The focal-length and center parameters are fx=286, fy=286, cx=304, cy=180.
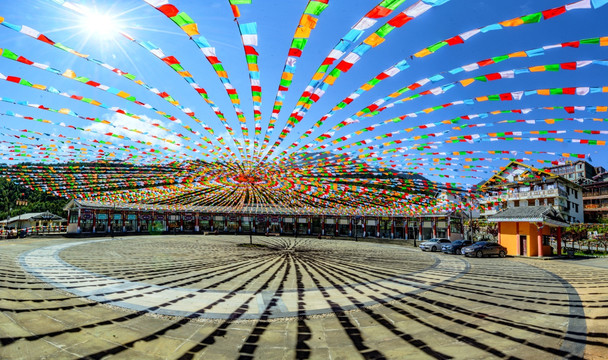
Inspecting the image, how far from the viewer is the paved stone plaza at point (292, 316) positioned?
5105 mm

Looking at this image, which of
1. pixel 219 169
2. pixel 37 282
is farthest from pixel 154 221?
pixel 37 282

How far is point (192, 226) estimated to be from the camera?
53719mm

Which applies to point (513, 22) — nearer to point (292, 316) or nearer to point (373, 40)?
point (373, 40)

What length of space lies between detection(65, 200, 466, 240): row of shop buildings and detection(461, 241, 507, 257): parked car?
717 inches

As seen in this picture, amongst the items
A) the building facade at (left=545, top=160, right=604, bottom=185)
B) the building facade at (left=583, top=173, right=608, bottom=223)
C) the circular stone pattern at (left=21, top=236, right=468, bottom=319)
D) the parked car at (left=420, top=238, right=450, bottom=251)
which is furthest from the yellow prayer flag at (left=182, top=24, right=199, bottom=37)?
the building facade at (left=545, top=160, right=604, bottom=185)

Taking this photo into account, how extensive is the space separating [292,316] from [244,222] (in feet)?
166

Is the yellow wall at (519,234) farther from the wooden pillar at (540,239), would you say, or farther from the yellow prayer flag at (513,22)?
the yellow prayer flag at (513,22)

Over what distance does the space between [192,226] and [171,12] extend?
53.7m

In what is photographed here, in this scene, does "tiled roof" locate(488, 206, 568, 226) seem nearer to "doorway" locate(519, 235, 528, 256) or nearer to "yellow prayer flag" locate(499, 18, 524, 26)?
"doorway" locate(519, 235, 528, 256)

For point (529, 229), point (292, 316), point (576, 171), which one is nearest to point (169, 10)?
point (292, 316)

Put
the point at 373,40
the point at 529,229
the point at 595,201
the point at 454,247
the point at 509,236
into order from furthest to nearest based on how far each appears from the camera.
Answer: the point at 595,201 → the point at 454,247 → the point at 509,236 → the point at 529,229 → the point at 373,40

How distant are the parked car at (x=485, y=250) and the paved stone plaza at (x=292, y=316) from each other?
10.7 metres

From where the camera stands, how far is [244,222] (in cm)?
5619

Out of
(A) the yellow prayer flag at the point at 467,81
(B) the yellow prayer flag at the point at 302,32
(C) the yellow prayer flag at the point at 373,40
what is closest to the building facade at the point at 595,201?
(A) the yellow prayer flag at the point at 467,81
